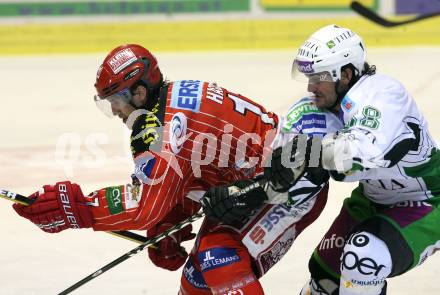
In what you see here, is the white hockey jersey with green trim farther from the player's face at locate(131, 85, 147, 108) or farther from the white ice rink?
the white ice rink

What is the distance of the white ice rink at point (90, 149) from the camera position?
4.63 meters

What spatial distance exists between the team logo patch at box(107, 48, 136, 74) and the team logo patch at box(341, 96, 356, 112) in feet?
2.88

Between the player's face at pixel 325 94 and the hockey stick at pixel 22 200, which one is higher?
the player's face at pixel 325 94

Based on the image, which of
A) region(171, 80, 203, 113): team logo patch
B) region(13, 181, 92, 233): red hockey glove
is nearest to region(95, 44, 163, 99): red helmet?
region(171, 80, 203, 113): team logo patch

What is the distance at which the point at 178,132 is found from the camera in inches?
132

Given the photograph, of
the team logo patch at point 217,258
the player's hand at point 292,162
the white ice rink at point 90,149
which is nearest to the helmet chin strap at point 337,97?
the player's hand at point 292,162

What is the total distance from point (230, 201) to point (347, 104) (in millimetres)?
584

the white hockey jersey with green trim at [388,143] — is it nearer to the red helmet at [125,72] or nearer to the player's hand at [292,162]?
the player's hand at [292,162]

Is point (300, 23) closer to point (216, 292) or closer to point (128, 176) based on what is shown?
point (128, 176)

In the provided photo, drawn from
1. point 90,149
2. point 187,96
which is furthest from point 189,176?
point 90,149

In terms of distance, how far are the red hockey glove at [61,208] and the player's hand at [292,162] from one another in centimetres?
80

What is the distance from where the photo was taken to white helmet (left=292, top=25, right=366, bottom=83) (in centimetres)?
338

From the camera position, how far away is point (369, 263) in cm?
318

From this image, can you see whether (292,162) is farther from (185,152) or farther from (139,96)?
(139,96)
